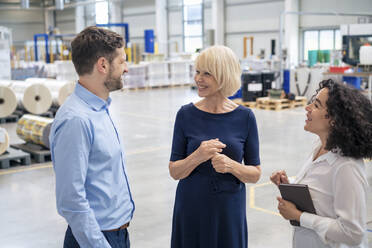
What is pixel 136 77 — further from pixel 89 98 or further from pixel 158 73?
pixel 89 98

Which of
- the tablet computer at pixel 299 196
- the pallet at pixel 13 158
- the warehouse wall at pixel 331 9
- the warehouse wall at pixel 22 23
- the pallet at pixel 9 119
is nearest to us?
the tablet computer at pixel 299 196

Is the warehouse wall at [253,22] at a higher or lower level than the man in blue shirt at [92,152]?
higher

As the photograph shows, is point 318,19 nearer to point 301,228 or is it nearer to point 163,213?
point 163,213

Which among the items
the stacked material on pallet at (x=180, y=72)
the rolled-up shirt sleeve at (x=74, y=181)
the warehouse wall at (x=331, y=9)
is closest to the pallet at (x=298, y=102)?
the warehouse wall at (x=331, y=9)

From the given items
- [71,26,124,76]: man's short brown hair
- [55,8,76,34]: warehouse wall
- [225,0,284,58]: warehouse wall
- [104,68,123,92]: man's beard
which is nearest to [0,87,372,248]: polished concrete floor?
[104,68,123,92]: man's beard

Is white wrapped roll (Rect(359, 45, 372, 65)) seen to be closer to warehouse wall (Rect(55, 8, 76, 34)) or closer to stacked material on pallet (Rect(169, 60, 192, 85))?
stacked material on pallet (Rect(169, 60, 192, 85))

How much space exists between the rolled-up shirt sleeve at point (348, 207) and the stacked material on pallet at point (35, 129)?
7.02 meters

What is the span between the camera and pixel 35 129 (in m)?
8.72

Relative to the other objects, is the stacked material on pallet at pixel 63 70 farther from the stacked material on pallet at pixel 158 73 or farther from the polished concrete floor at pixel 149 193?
the polished concrete floor at pixel 149 193

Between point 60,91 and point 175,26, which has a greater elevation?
point 175,26

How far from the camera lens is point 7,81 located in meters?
14.6

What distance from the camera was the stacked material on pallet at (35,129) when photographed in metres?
8.54

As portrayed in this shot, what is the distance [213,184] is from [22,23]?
141 feet

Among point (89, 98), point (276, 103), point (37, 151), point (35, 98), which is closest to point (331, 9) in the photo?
point (276, 103)
